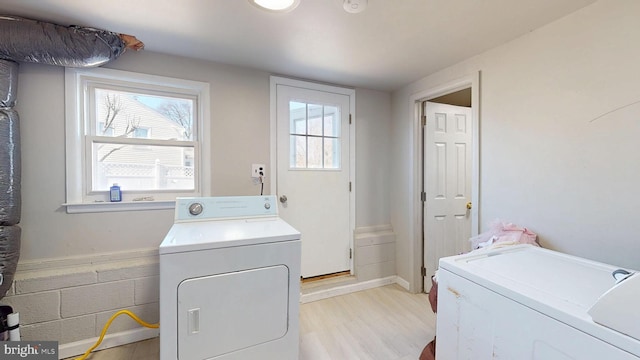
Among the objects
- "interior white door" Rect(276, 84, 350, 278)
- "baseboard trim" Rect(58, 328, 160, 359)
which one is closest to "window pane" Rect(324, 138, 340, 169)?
"interior white door" Rect(276, 84, 350, 278)

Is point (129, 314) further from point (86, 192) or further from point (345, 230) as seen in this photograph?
point (345, 230)

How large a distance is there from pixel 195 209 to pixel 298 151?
3.89 ft

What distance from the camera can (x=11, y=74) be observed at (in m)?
1.61

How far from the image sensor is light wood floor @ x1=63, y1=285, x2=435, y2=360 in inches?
71.7

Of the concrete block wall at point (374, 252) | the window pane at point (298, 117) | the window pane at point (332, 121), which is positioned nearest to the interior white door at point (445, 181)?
the concrete block wall at point (374, 252)

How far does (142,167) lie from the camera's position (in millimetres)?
2104

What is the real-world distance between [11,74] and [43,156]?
53 centimetres

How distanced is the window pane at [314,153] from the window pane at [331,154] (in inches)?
2.8

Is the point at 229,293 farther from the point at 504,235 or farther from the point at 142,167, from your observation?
the point at 504,235

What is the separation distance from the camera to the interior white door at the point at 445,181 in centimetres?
269

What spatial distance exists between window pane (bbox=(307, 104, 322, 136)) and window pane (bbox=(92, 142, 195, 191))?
45.8 inches

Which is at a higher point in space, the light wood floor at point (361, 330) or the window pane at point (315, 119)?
the window pane at point (315, 119)

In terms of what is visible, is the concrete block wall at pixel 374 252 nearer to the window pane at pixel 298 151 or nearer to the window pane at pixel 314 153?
the window pane at pixel 314 153

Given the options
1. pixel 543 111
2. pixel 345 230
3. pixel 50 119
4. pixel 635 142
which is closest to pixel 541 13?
pixel 543 111
